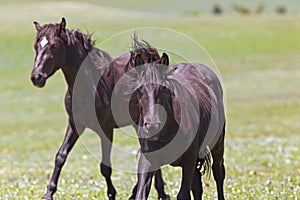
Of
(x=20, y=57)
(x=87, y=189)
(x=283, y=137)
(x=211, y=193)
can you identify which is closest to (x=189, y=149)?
(x=211, y=193)

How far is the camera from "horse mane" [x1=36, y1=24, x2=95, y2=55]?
10.1 m

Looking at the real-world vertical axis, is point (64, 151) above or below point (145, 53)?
below

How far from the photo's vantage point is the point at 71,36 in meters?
10.7

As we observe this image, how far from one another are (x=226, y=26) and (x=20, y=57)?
22605 mm

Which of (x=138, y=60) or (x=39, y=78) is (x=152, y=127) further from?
(x=39, y=78)

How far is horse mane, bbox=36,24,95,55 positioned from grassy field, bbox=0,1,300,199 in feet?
4.78

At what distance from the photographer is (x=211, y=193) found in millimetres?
10602

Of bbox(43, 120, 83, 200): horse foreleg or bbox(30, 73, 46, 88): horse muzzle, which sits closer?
bbox(30, 73, 46, 88): horse muzzle

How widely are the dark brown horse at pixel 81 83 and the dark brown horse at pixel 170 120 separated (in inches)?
88.9

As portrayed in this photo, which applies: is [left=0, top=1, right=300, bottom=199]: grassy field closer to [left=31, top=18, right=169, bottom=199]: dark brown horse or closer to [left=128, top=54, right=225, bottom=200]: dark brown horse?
[left=31, top=18, right=169, bottom=199]: dark brown horse

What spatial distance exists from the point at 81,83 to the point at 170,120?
3.99 meters

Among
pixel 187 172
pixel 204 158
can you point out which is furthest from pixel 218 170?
pixel 187 172

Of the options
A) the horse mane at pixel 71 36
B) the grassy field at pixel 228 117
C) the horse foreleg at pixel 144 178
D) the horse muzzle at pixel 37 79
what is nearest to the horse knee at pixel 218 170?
the grassy field at pixel 228 117

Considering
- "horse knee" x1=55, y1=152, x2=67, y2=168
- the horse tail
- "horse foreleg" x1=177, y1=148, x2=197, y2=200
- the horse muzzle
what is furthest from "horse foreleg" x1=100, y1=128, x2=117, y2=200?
"horse foreleg" x1=177, y1=148, x2=197, y2=200
